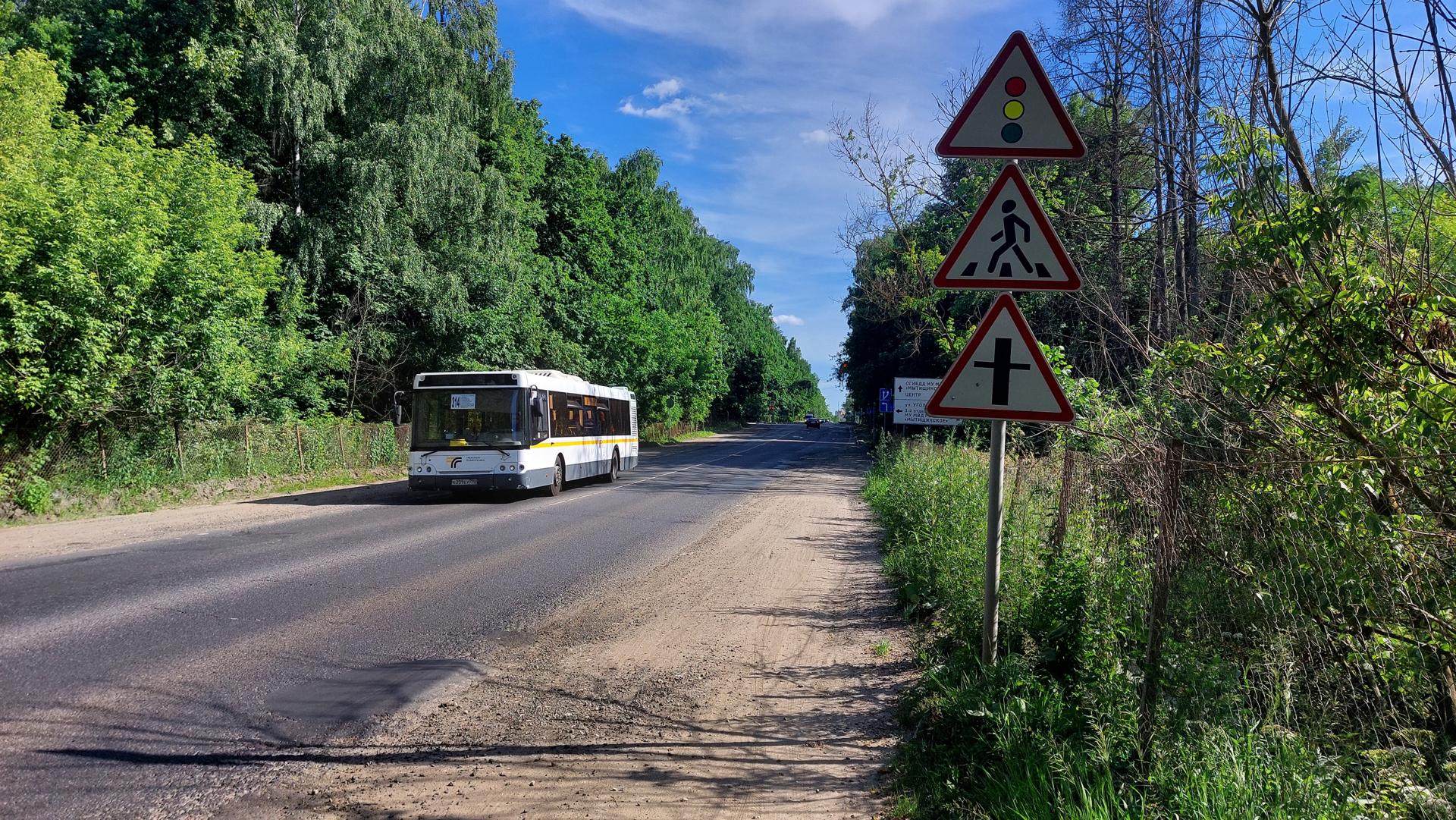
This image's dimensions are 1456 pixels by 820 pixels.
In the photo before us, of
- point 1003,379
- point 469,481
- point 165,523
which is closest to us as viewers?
point 1003,379

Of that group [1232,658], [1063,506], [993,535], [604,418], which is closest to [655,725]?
[993,535]

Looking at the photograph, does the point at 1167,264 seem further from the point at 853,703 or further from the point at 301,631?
the point at 301,631

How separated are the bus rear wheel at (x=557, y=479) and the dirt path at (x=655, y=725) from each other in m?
10.4

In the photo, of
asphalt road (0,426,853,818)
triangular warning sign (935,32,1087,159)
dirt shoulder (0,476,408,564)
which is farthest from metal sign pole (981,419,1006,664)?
dirt shoulder (0,476,408,564)

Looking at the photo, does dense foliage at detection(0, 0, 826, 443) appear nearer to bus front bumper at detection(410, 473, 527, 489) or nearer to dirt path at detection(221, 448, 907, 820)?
bus front bumper at detection(410, 473, 527, 489)

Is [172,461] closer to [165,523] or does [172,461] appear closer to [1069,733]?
[165,523]

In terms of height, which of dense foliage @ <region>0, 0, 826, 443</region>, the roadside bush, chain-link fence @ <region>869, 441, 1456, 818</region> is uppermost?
dense foliage @ <region>0, 0, 826, 443</region>

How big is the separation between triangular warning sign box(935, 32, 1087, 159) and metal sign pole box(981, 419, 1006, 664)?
1.39 meters

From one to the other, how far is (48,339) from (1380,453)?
55.7ft

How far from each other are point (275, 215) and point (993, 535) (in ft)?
79.2

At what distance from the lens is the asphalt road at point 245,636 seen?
157 inches

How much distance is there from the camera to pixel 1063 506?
19.5ft

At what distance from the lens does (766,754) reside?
423 centimetres

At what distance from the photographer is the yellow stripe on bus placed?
17.8 metres
